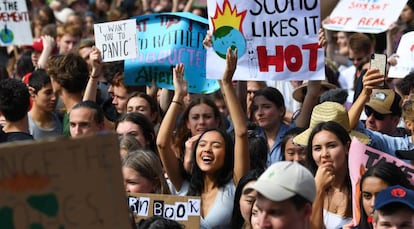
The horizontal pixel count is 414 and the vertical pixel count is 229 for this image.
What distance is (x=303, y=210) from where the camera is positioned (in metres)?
4.79

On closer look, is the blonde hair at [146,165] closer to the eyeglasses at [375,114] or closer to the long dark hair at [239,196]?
the long dark hair at [239,196]

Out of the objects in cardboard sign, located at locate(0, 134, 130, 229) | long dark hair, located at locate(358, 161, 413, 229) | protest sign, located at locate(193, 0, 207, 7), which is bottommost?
protest sign, located at locate(193, 0, 207, 7)

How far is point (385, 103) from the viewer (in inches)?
334

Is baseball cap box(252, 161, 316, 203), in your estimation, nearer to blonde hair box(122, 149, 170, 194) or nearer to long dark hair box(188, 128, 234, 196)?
blonde hair box(122, 149, 170, 194)

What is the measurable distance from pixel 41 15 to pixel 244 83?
5.79 metres

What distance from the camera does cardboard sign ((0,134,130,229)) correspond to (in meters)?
3.99

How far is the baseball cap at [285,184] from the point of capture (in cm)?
473

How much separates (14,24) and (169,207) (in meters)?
5.58

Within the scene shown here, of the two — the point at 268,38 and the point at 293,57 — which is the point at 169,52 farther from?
the point at 293,57

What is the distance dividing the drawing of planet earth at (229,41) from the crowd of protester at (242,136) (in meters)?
0.11

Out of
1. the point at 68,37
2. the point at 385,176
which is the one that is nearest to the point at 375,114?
the point at 385,176

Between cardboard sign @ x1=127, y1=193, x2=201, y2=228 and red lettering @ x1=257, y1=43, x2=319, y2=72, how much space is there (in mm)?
2047

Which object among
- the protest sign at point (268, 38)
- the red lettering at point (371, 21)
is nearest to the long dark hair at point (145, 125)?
the protest sign at point (268, 38)

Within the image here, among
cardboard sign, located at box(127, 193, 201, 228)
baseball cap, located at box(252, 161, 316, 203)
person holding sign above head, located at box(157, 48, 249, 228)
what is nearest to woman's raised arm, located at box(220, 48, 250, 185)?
person holding sign above head, located at box(157, 48, 249, 228)
